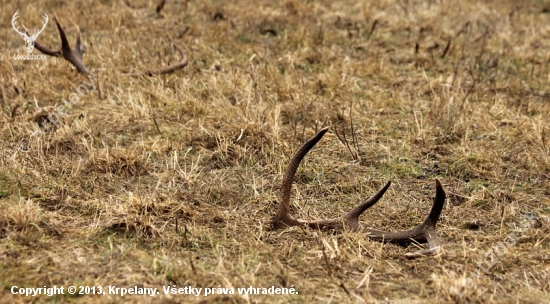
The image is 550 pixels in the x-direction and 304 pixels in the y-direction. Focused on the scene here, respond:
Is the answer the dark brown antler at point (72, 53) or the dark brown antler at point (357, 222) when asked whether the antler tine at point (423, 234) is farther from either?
the dark brown antler at point (72, 53)

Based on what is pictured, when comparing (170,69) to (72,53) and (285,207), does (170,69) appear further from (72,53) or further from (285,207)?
(285,207)

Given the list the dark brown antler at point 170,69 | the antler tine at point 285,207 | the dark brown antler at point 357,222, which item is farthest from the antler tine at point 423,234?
the dark brown antler at point 170,69

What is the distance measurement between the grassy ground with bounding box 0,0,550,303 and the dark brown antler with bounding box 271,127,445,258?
0.19ft

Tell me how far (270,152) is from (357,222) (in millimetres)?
970

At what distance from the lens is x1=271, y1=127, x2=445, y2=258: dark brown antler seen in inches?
121

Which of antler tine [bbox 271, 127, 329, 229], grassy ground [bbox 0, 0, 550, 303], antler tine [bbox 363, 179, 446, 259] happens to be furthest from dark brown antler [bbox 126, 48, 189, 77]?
antler tine [bbox 363, 179, 446, 259]

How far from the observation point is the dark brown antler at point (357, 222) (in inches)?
121

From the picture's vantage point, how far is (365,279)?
9.23 feet

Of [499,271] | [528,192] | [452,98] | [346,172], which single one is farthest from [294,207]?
[452,98]

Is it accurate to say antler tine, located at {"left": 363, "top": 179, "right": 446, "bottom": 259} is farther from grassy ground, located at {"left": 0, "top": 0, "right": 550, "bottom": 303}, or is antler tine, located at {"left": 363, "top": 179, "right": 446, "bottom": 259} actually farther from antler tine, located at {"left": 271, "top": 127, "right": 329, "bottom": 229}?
antler tine, located at {"left": 271, "top": 127, "right": 329, "bottom": 229}

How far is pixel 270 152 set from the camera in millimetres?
3982

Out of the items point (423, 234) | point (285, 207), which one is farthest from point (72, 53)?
point (423, 234)

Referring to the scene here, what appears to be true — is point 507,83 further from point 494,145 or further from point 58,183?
point 58,183

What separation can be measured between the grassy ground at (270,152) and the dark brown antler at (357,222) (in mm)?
59
